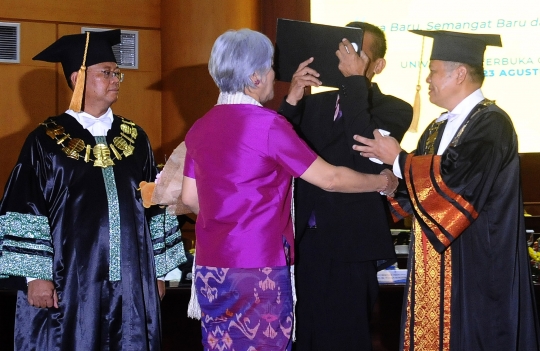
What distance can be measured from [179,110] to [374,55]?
11.4ft

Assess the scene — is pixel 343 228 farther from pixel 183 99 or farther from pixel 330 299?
pixel 183 99

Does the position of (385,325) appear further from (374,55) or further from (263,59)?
(263,59)

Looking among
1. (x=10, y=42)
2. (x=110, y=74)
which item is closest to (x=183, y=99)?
(x=10, y=42)

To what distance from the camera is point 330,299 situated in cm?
296

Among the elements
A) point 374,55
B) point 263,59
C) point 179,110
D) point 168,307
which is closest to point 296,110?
point 374,55

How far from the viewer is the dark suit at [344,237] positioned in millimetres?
2895

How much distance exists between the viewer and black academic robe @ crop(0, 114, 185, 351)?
292 cm

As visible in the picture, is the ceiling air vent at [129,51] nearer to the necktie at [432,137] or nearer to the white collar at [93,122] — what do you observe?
the white collar at [93,122]

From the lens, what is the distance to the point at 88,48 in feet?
10.3

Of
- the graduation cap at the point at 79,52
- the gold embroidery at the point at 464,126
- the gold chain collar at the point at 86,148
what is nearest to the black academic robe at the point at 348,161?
the gold embroidery at the point at 464,126

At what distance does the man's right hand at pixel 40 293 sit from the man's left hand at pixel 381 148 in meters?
1.30

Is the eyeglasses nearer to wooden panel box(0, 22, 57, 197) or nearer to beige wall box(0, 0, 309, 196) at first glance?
beige wall box(0, 0, 309, 196)

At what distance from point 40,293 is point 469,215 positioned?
63.8 inches

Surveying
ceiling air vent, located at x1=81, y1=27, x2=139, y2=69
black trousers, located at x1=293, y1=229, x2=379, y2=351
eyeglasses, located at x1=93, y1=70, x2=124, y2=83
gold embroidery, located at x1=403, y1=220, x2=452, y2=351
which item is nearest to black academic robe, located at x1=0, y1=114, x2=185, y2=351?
eyeglasses, located at x1=93, y1=70, x2=124, y2=83
